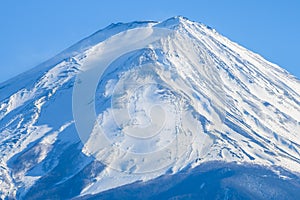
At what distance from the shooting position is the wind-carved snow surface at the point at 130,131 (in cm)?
16475

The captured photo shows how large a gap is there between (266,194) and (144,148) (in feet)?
57.4

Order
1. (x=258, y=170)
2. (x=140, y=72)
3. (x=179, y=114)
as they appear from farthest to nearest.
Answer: (x=140, y=72) < (x=179, y=114) < (x=258, y=170)

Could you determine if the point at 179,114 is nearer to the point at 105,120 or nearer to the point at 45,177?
the point at 105,120

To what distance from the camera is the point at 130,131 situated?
6747 inches

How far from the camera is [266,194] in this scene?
518 ft

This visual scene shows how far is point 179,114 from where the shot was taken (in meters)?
181

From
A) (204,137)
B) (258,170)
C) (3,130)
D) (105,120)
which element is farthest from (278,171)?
(3,130)

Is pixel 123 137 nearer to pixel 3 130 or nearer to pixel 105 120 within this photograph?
pixel 105 120

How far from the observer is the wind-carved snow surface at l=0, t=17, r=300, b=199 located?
165 meters

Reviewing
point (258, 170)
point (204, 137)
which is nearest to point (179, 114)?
point (204, 137)

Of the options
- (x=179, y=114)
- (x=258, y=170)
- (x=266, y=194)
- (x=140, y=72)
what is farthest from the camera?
(x=140, y=72)

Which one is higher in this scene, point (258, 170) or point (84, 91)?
point (84, 91)

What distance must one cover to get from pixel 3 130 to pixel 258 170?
139 feet

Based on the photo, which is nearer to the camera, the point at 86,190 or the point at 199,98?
the point at 86,190
